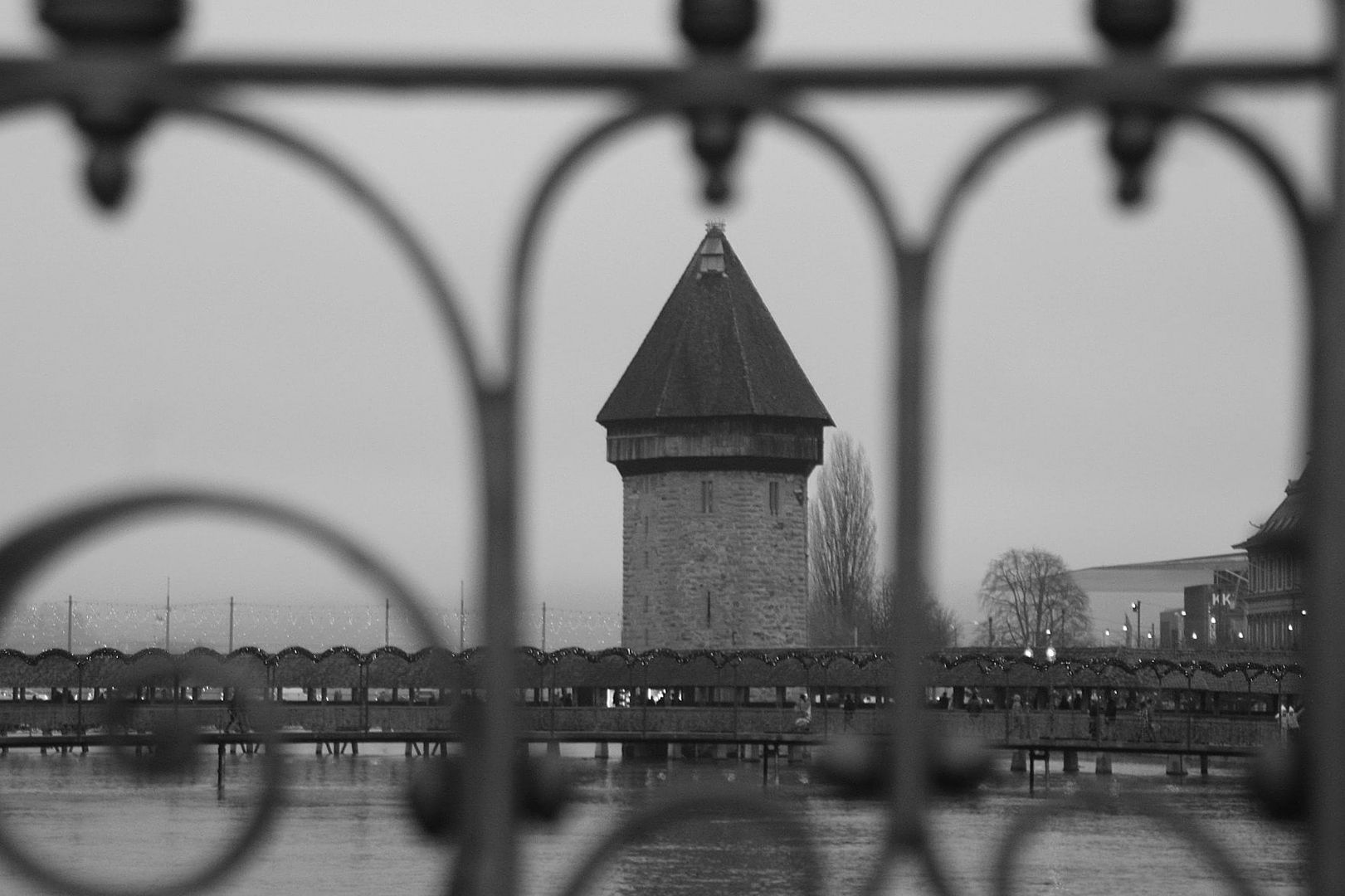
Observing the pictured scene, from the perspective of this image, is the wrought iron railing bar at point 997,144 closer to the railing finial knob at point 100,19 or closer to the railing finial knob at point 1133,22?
the railing finial knob at point 1133,22

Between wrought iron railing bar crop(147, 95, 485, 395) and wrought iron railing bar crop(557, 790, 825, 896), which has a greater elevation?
→ wrought iron railing bar crop(147, 95, 485, 395)

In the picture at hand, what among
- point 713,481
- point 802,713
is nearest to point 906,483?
point 802,713

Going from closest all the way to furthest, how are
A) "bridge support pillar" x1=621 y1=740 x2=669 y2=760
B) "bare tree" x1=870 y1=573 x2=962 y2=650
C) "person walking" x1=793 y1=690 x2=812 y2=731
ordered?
"person walking" x1=793 y1=690 x2=812 y2=731 < "bridge support pillar" x1=621 y1=740 x2=669 y2=760 < "bare tree" x1=870 y1=573 x2=962 y2=650

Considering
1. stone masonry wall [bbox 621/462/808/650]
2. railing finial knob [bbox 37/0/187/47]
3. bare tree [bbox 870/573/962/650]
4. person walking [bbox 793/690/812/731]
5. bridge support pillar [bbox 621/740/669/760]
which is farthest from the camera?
bare tree [bbox 870/573/962/650]

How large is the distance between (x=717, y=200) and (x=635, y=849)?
39.4 metres

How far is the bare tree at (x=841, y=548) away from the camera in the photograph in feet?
210

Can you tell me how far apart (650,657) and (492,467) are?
153ft

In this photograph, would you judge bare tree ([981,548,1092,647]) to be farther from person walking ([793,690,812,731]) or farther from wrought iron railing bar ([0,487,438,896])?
wrought iron railing bar ([0,487,438,896])

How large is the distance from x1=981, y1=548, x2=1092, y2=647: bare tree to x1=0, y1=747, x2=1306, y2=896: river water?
28.6m

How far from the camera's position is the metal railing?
49.6 inches

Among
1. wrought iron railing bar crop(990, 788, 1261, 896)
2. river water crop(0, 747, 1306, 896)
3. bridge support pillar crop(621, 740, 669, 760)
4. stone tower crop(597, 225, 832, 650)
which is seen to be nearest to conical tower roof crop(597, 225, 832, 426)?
stone tower crop(597, 225, 832, 650)

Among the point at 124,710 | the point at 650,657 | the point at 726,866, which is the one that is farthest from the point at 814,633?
the point at 124,710

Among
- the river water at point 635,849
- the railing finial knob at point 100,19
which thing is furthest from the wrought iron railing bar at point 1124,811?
the river water at point 635,849

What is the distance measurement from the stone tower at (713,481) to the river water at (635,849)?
381 centimetres
